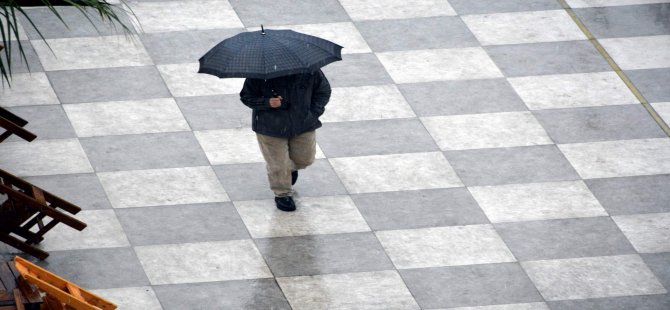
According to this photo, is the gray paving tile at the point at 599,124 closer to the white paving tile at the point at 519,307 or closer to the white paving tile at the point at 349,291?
the white paving tile at the point at 519,307

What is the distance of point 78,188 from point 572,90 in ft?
17.0

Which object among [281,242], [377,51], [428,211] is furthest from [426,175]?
[377,51]

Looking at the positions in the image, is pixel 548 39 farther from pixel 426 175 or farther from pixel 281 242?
pixel 281 242

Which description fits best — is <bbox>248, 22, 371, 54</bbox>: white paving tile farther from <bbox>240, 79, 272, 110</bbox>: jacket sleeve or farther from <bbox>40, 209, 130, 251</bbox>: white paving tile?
<bbox>40, 209, 130, 251</bbox>: white paving tile

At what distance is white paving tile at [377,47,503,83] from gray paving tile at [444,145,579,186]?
1511 millimetres

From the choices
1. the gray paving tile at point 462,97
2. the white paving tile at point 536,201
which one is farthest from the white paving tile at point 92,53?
the white paving tile at point 536,201

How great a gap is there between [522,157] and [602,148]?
827 mm

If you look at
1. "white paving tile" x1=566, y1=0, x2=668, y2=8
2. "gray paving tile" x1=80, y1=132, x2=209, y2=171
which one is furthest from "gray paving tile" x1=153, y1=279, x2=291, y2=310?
"white paving tile" x1=566, y1=0, x2=668, y2=8

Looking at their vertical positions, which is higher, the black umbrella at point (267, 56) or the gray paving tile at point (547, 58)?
the black umbrella at point (267, 56)

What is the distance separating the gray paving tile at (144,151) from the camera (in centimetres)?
1196

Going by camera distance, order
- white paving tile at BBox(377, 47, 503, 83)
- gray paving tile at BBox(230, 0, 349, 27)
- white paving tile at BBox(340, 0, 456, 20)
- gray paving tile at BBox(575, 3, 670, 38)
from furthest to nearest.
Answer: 1. white paving tile at BBox(340, 0, 456, 20)
2. gray paving tile at BBox(575, 3, 670, 38)
3. gray paving tile at BBox(230, 0, 349, 27)
4. white paving tile at BBox(377, 47, 503, 83)

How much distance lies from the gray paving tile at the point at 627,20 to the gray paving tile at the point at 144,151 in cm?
508

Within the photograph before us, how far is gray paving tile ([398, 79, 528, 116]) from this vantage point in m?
13.1

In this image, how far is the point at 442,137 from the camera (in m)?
12.6
